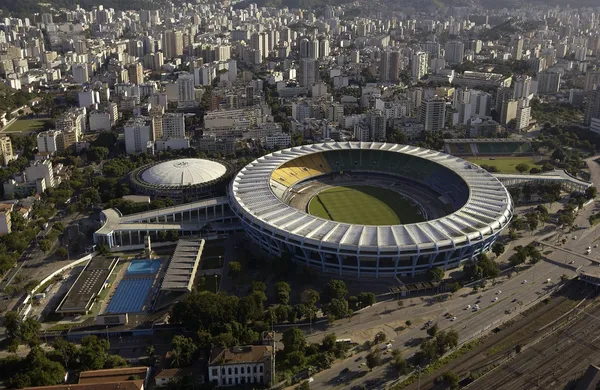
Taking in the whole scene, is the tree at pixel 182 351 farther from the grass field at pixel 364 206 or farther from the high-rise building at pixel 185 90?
the high-rise building at pixel 185 90

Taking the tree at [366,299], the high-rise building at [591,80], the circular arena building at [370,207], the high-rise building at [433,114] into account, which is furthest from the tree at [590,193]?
the high-rise building at [591,80]

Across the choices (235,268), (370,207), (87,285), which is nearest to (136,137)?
(370,207)

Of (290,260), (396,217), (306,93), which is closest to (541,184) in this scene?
(396,217)

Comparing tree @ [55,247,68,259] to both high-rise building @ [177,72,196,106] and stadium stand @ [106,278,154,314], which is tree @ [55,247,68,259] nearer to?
stadium stand @ [106,278,154,314]

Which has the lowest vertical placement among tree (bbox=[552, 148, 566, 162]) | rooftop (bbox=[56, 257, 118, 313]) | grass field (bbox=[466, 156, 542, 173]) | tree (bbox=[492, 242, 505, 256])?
rooftop (bbox=[56, 257, 118, 313])

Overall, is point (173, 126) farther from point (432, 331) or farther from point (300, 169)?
point (432, 331)

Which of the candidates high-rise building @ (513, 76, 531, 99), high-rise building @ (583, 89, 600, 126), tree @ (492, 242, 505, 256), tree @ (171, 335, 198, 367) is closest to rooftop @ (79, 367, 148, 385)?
tree @ (171, 335, 198, 367)

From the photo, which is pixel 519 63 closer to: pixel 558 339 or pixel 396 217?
pixel 396 217
